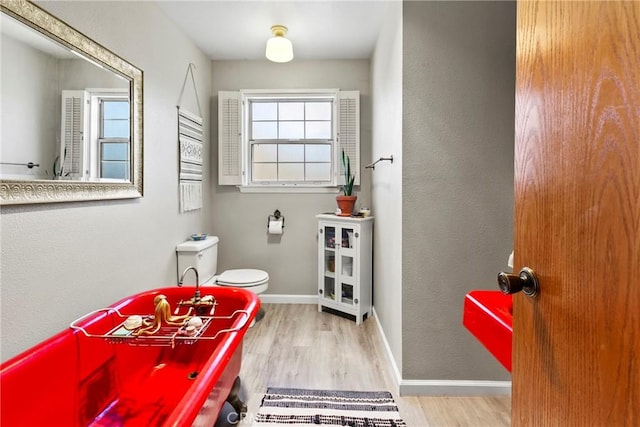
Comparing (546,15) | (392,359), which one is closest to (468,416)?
(392,359)

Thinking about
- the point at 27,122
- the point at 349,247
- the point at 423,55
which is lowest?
the point at 349,247

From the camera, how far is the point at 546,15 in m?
0.72

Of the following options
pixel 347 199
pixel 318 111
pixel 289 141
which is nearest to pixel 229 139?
pixel 289 141

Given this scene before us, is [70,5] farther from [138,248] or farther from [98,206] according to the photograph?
[138,248]

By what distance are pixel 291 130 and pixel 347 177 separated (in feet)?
2.87

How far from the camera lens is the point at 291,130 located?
3615mm

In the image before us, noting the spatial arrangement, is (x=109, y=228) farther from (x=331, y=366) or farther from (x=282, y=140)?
(x=282, y=140)

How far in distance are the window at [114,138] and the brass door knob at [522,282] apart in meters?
1.89

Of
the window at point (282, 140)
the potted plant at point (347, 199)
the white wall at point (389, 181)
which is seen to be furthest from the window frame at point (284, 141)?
the white wall at point (389, 181)

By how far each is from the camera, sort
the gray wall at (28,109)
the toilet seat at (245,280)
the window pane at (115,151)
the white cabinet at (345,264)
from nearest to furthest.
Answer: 1. the gray wall at (28,109)
2. the window pane at (115,151)
3. the toilet seat at (245,280)
4. the white cabinet at (345,264)

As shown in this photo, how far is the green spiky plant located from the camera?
3193 mm

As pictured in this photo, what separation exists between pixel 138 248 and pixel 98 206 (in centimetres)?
47

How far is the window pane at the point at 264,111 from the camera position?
3.60 meters

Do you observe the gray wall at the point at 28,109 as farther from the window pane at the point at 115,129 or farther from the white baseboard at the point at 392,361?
the white baseboard at the point at 392,361
